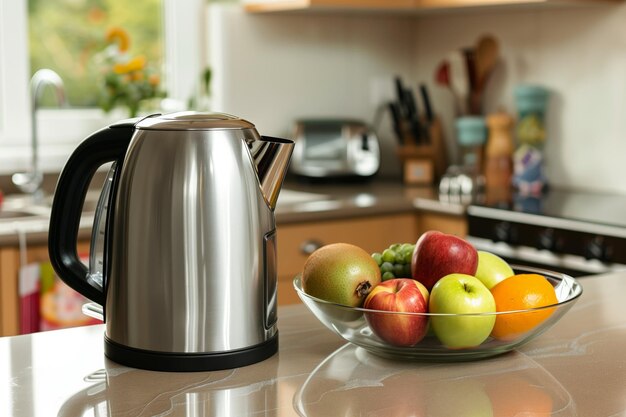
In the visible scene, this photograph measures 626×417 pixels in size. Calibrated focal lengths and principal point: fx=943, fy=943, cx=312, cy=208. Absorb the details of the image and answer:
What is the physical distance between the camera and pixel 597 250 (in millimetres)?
2301

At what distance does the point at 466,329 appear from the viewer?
102 cm

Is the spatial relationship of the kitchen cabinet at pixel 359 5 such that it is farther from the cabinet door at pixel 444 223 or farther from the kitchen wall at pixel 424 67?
the cabinet door at pixel 444 223

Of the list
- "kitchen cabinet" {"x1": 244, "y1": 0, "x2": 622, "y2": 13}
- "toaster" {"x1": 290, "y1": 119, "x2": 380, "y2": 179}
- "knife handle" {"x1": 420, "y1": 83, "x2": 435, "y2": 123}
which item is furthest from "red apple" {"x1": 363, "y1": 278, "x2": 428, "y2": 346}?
"knife handle" {"x1": 420, "y1": 83, "x2": 435, "y2": 123}

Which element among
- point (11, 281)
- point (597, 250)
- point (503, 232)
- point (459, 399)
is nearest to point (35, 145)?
point (11, 281)

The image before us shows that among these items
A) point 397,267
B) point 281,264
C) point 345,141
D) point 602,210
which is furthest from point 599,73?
point 397,267

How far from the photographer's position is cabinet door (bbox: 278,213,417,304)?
266 centimetres

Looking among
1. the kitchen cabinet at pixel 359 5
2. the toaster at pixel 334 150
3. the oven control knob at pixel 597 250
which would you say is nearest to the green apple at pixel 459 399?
the oven control knob at pixel 597 250

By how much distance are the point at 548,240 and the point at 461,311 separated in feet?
4.84

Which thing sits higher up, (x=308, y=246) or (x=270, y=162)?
(x=270, y=162)

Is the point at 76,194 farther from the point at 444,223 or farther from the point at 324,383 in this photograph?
the point at 444,223

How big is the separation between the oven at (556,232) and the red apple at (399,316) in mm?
1354

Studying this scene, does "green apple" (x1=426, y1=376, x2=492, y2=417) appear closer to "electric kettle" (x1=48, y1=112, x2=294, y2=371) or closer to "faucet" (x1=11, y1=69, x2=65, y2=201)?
"electric kettle" (x1=48, y1=112, x2=294, y2=371)

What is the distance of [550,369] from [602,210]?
1603 millimetres

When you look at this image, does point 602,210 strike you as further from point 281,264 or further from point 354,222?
point 281,264
